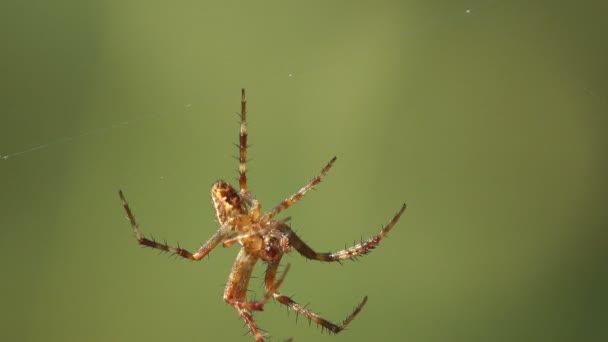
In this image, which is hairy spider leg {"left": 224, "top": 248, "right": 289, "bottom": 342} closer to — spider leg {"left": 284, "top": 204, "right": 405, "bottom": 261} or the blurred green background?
spider leg {"left": 284, "top": 204, "right": 405, "bottom": 261}

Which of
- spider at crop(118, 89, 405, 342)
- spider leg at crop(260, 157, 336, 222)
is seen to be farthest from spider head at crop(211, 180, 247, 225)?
spider leg at crop(260, 157, 336, 222)

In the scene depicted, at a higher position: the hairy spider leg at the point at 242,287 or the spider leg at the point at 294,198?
the spider leg at the point at 294,198

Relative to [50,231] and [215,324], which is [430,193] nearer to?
[215,324]

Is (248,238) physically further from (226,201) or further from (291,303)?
(291,303)

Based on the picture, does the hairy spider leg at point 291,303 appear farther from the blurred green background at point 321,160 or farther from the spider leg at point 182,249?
the blurred green background at point 321,160

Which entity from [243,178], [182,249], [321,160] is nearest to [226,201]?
[243,178]

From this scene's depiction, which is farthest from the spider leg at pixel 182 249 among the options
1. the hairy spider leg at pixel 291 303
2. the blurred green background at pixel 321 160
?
the blurred green background at pixel 321 160
